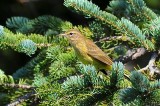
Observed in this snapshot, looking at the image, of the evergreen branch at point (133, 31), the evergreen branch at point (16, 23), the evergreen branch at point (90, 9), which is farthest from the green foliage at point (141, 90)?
the evergreen branch at point (16, 23)

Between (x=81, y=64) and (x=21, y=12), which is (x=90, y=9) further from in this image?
(x=21, y=12)

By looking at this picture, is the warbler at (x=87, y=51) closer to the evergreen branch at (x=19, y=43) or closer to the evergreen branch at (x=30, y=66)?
the evergreen branch at (x=30, y=66)

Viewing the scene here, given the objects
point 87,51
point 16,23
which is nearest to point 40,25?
point 16,23

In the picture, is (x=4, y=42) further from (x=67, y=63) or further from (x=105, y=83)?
(x=105, y=83)

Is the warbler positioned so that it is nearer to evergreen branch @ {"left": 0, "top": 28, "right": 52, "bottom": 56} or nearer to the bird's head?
the bird's head

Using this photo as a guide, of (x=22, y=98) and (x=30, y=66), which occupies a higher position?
(x=30, y=66)
